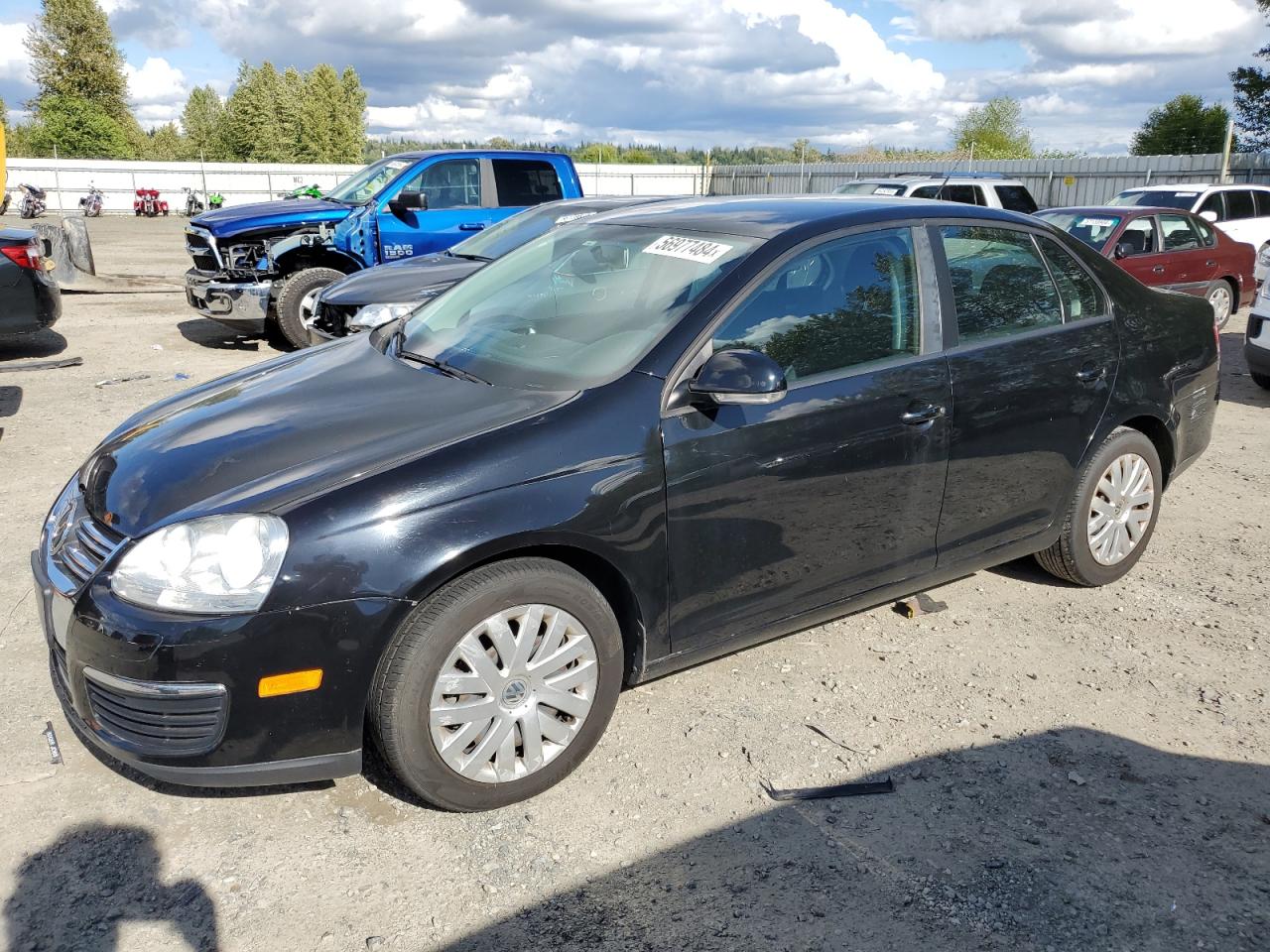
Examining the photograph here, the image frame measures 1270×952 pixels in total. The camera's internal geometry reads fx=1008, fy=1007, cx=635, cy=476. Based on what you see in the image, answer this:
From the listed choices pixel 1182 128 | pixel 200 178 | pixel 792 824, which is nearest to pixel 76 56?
pixel 200 178

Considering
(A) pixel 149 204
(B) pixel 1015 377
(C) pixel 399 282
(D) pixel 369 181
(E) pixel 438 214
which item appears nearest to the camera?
(B) pixel 1015 377

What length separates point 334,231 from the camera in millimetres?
10547

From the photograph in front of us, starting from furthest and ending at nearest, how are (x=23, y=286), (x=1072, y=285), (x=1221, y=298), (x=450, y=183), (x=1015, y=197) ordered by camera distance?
(x=1015, y=197)
(x=1221, y=298)
(x=450, y=183)
(x=23, y=286)
(x=1072, y=285)

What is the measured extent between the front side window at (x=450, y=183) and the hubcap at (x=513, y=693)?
8.61m

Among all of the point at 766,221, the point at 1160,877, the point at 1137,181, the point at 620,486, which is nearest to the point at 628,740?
the point at 620,486

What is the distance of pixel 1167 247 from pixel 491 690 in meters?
11.2

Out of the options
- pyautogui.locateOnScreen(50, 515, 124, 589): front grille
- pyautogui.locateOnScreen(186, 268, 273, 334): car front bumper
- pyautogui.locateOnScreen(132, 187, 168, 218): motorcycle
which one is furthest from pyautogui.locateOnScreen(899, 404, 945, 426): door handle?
pyautogui.locateOnScreen(132, 187, 168, 218): motorcycle

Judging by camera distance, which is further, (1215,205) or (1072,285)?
(1215,205)

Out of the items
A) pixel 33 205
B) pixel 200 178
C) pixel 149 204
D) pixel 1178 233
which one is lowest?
pixel 1178 233

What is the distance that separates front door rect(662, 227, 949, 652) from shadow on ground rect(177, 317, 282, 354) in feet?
27.5

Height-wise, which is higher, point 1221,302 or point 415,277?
point 415,277

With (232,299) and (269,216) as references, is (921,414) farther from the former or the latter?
(269,216)

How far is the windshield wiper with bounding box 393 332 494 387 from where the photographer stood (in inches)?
135

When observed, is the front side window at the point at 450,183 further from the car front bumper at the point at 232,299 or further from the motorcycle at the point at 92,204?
the motorcycle at the point at 92,204
